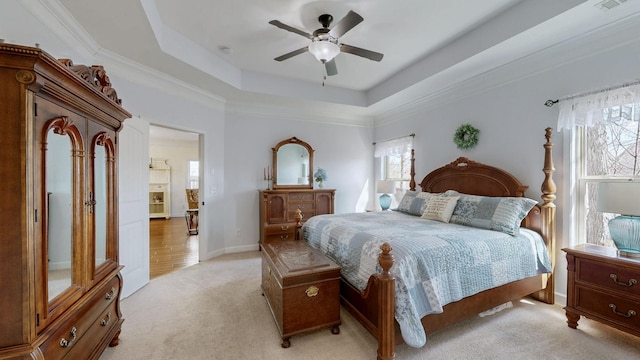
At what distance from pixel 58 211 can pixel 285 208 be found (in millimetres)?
3295

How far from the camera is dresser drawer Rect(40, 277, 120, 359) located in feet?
4.05

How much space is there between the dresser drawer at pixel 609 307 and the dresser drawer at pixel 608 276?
0.07 metres

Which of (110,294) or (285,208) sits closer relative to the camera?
(110,294)

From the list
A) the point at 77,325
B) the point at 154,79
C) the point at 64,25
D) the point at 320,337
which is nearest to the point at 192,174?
the point at 154,79


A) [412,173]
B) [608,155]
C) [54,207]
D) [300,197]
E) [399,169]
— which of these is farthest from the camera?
[399,169]

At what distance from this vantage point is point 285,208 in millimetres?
4566

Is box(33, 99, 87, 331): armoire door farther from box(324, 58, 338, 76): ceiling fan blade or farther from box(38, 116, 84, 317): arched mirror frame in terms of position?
box(324, 58, 338, 76): ceiling fan blade

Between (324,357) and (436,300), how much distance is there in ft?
2.91

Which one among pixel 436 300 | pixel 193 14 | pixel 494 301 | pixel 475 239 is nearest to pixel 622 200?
pixel 475 239

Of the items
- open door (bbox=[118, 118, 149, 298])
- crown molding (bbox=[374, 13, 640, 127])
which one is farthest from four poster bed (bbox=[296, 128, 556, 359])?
open door (bbox=[118, 118, 149, 298])

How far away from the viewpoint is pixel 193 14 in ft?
8.49

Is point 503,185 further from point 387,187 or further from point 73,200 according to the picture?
point 73,200

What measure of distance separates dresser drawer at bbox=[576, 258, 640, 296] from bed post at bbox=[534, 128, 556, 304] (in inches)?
18.6

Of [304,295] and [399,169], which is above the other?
[399,169]
